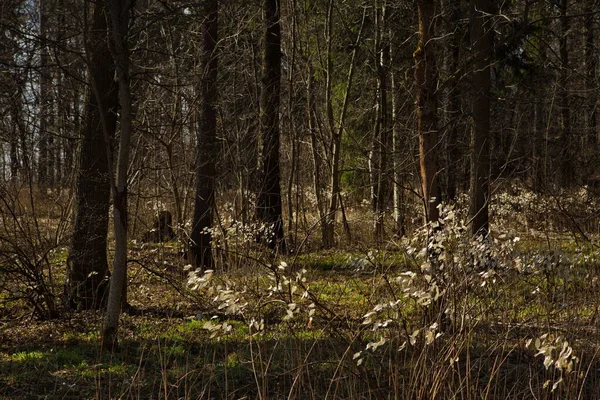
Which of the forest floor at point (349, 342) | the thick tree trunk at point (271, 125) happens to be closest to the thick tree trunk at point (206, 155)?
the thick tree trunk at point (271, 125)

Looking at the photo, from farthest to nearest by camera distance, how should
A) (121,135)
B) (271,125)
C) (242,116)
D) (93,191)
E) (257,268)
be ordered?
(242,116)
(271,125)
(93,191)
(257,268)
(121,135)

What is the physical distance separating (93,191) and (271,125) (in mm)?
5288

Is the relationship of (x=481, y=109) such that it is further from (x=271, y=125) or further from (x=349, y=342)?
(x=349, y=342)

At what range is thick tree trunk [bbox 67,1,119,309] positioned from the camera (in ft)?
22.2

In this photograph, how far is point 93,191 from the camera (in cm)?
687

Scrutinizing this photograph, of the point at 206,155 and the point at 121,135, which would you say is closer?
the point at 121,135

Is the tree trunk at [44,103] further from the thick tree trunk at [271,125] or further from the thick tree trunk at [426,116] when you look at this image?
the thick tree trunk at [271,125]

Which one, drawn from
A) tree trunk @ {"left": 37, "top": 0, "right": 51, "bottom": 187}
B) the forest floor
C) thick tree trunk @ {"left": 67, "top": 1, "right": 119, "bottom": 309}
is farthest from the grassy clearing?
tree trunk @ {"left": 37, "top": 0, "right": 51, "bottom": 187}

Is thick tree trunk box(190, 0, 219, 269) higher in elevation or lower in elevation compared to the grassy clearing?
higher

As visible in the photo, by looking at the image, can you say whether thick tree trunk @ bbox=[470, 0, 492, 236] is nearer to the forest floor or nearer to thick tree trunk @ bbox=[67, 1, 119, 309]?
the forest floor

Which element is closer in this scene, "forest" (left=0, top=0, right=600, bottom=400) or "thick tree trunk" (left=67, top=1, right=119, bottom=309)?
"forest" (left=0, top=0, right=600, bottom=400)

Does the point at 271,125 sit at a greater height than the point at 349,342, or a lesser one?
greater

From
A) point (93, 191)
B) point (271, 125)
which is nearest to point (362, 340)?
point (93, 191)

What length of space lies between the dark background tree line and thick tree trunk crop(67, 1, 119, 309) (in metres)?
0.02
